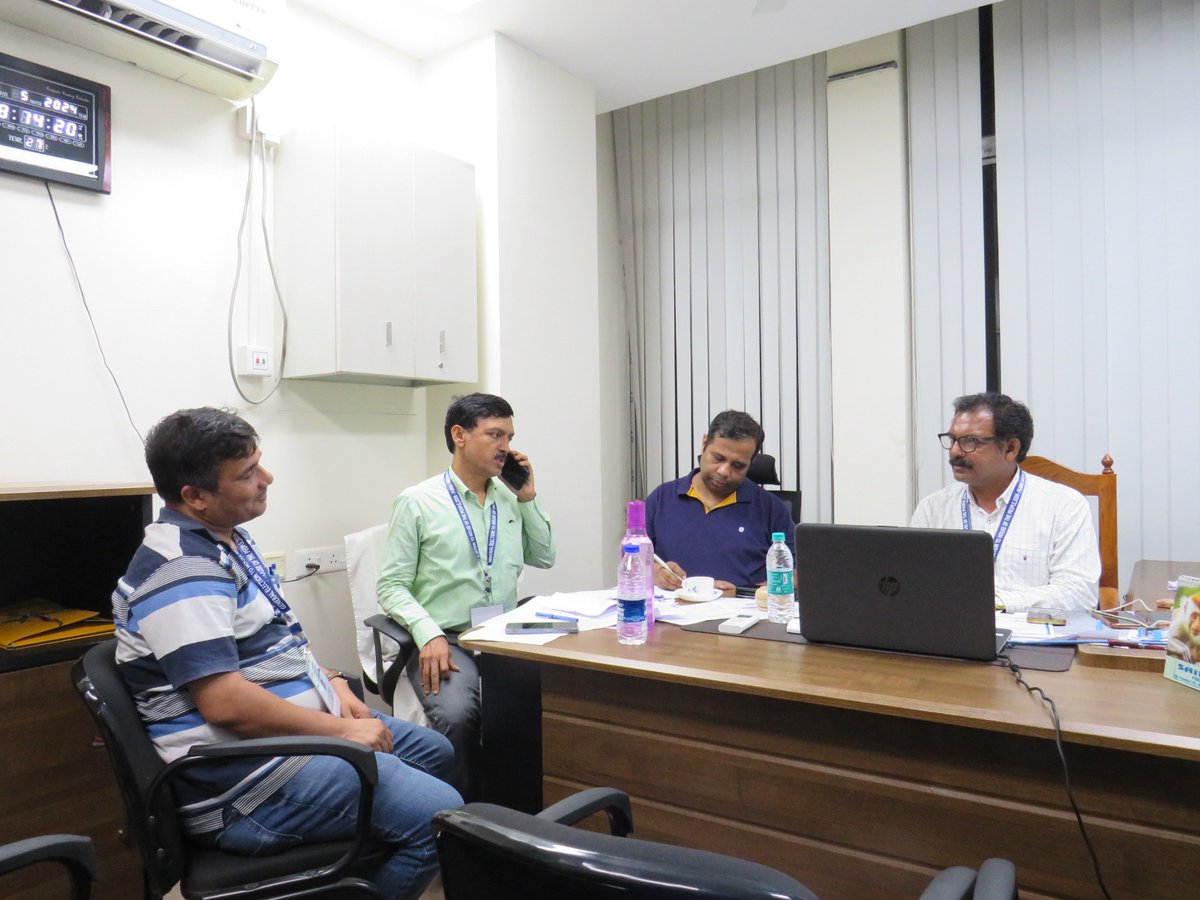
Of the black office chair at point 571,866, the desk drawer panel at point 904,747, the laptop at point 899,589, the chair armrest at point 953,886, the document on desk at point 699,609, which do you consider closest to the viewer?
the black office chair at point 571,866

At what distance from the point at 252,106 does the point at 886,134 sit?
2.60 meters

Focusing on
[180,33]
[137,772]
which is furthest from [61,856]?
[180,33]

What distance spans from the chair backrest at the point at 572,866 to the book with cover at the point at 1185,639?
1.16 m

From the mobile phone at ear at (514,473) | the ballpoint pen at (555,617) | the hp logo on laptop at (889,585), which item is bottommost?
the ballpoint pen at (555,617)

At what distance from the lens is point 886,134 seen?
3338mm

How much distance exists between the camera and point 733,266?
3840mm

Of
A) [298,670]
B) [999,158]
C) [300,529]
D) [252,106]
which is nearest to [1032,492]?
[999,158]

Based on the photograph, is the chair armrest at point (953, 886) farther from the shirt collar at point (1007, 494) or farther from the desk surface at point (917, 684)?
the shirt collar at point (1007, 494)

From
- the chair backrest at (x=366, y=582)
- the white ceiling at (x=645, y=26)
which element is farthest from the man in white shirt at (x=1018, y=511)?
the chair backrest at (x=366, y=582)

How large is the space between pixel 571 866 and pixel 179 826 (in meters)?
1.07

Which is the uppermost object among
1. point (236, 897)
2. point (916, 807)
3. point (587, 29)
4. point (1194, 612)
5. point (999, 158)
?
point (587, 29)

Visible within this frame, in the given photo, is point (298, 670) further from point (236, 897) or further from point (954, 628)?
point (954, 628)

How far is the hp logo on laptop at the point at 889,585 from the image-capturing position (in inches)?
60.9

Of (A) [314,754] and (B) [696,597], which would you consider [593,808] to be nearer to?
(A) [314,754]
